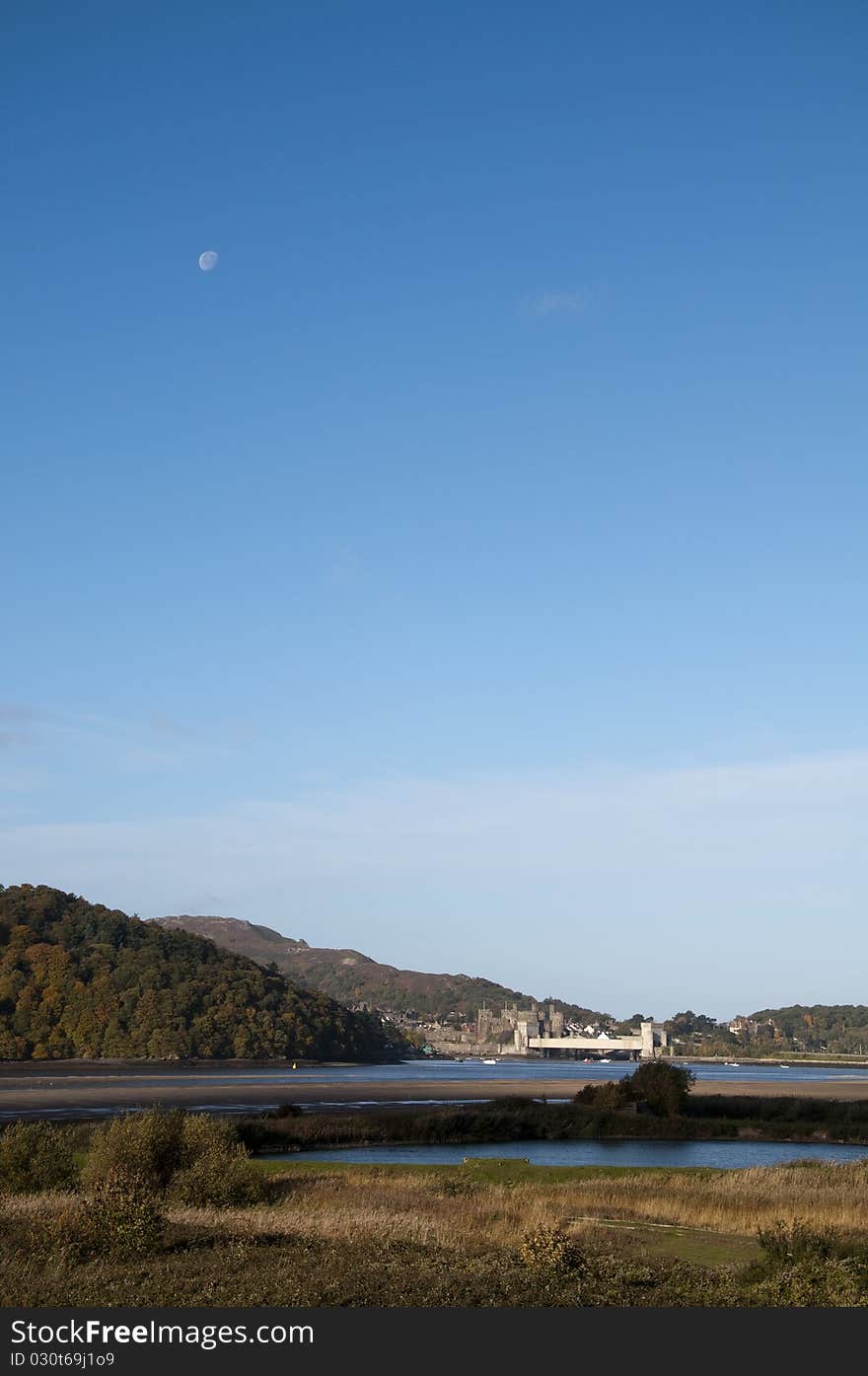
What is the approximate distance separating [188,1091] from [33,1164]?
300ft

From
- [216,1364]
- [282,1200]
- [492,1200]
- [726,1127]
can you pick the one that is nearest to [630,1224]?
[492,1200]

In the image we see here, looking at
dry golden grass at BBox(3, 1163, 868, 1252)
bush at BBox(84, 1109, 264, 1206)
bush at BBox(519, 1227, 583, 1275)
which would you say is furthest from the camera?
bush at BBox(84, 1109, 264, 1206)

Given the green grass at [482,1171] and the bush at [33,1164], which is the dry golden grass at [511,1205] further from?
the bush at [33,1164]

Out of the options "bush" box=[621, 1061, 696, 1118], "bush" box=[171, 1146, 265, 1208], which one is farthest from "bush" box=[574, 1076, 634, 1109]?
"bush" box=[171, 1146, 265, 1208]

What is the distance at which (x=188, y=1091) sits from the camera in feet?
395

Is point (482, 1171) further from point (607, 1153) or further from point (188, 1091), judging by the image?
point (188, 1091)

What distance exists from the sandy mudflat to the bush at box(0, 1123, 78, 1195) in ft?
168

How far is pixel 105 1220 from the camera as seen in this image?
22359mm

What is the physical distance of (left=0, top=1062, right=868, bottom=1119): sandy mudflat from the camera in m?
101

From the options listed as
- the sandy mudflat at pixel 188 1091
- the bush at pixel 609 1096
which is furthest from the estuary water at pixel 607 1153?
the sandy mudflat at pixel 188 1091

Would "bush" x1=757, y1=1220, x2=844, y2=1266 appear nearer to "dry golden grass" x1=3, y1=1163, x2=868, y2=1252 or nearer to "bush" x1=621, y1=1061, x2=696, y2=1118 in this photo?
"dry golden grass" x1=3, y1=1163, x2=868, y2=1252

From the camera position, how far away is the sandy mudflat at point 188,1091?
101 m

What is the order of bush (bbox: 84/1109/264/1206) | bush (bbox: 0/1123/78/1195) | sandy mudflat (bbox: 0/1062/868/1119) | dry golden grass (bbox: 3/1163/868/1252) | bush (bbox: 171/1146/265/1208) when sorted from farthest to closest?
sandy mudflat (bbox: 0/1062/868/1119) < bush (bbox: 0/1123/78/1195) < bush (bbox: 84/1109/264/1206) < bush (bbox: 171/1146/265/1208) < dry golden grass (bbox: 3/1163/868/1252)

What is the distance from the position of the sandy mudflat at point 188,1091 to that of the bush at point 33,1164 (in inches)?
2017
